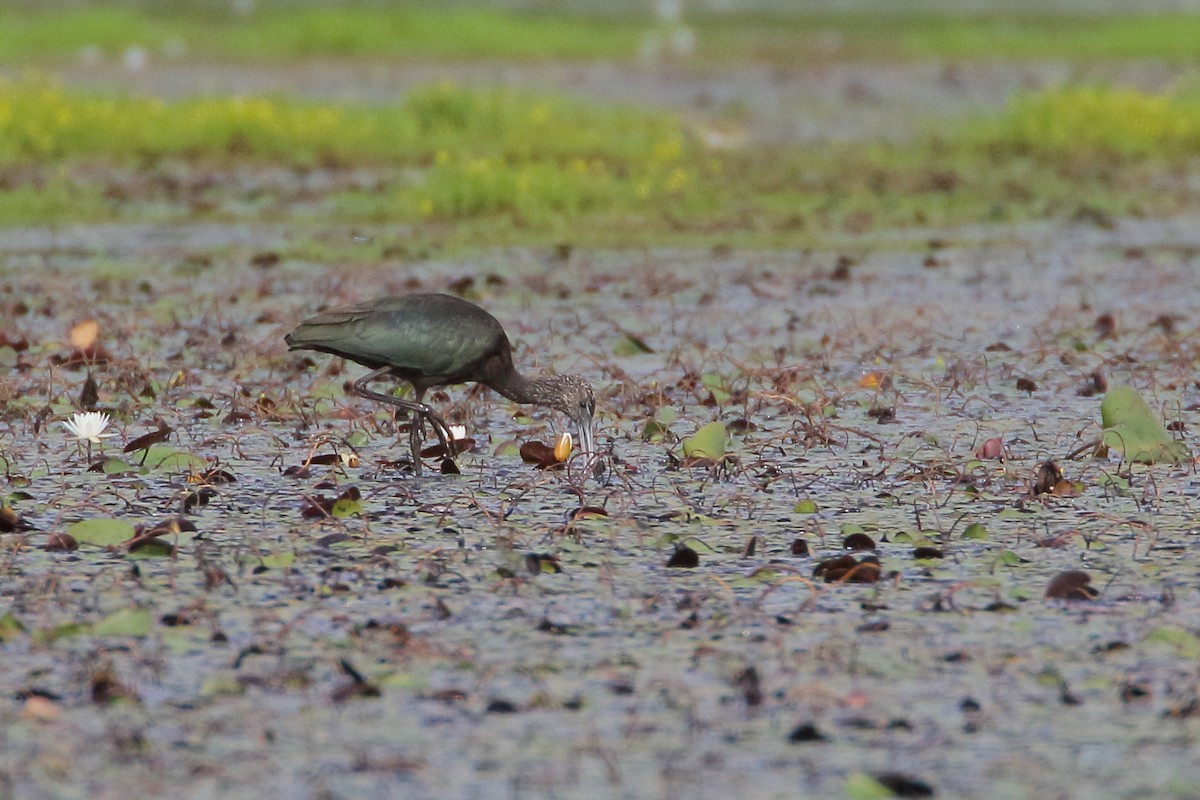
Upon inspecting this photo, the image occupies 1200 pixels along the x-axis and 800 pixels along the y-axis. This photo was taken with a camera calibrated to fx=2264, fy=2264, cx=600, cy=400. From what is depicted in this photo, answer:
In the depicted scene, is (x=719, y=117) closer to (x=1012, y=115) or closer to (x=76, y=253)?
(x=1012, y=115)

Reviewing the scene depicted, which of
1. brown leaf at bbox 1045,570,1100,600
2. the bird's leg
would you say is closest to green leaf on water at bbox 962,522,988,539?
brown leaf at bbox 1045,570,1100,600

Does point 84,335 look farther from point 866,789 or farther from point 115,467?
point 866,789

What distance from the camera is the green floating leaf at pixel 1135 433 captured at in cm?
748

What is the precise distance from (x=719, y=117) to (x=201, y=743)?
20.3 metres

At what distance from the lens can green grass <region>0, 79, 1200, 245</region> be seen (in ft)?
51.0

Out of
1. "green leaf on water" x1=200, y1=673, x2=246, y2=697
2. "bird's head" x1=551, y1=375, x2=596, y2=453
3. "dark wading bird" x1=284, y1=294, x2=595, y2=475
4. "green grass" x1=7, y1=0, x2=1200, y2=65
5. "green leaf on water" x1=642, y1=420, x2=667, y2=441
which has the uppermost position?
"green grass" x1=7, y1=0, x2=1200, y2=65

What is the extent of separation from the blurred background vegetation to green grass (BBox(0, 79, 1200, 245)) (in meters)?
0.03

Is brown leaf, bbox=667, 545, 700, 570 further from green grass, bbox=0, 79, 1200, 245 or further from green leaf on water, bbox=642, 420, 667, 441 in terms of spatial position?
green grass, bbox=0, 79, 1200, 245

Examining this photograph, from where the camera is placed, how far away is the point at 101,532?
6172 millimetres

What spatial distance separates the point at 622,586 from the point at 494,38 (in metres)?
30.2

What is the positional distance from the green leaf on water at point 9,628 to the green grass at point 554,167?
9408mm

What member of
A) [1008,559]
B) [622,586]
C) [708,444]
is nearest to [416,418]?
[708,444]

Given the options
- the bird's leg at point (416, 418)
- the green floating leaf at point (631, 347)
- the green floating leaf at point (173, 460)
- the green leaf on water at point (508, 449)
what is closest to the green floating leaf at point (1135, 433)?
the green leaf on water at point (508, 449)

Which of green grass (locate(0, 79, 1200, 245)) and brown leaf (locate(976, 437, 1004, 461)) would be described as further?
green grass (locate(0, 79, 1200, 245))
